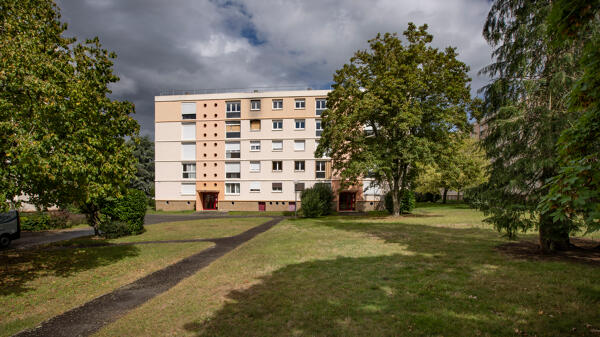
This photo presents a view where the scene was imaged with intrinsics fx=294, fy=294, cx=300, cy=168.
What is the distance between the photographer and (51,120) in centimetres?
732

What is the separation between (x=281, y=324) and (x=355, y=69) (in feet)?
69.7

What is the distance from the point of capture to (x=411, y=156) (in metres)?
20.0

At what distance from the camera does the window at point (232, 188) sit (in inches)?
1532

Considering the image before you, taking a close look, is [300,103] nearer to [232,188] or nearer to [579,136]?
[232,188]

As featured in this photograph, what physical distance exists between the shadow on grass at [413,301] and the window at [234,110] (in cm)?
3298

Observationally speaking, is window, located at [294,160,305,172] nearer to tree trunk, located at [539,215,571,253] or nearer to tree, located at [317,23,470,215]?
tree, located at [317,23,470,215]

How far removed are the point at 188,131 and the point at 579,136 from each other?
135 ft

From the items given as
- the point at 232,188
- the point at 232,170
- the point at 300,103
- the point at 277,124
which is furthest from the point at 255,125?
the point at 232,188

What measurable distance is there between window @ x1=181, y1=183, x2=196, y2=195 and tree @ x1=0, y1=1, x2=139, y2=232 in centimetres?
3084

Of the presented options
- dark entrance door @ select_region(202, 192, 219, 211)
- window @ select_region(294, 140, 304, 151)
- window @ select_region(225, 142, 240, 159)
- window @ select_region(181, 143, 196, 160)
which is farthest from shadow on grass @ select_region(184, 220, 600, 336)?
window @ select_region(181, 143, 196, 160)

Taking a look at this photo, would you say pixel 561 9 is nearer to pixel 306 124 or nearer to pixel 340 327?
pixel 340 327

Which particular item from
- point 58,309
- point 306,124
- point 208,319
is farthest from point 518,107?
point 306,124

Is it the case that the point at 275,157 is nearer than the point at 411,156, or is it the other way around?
the point at 411,156

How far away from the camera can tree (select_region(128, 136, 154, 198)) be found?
156 feet
